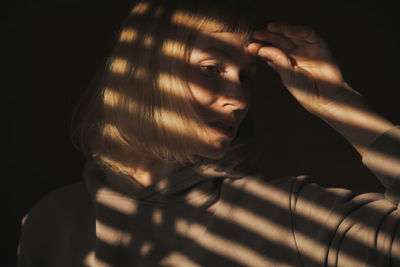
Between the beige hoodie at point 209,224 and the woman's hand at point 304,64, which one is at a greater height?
the woman's hand at point 304,64

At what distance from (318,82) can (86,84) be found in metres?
0.90

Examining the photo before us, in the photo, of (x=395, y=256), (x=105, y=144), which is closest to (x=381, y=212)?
(x=395, y=256)

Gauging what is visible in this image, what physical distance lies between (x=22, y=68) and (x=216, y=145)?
83 cm

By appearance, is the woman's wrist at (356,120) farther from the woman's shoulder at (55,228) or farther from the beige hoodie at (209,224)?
the woman's shoulder at (55,228)

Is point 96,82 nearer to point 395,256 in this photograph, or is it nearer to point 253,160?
point 253,160

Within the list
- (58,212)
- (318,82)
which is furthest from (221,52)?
(58,212)

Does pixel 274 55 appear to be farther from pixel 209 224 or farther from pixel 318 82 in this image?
pixel 209 224

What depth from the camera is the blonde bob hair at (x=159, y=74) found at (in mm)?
1004

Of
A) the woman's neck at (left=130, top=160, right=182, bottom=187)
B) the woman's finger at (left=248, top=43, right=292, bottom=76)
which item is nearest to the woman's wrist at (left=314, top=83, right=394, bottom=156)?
the woman's finger at (left=248, top=43, right=292, bottom=76)

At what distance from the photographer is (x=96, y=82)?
1282mm

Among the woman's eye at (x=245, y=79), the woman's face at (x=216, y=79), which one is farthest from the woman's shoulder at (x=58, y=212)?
the woman's eye at (x=245, y=79)

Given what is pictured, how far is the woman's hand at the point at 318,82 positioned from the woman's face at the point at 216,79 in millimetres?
49

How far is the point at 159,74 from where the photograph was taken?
103 centimetres

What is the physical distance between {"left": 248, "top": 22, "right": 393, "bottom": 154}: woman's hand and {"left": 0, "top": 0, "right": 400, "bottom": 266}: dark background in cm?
45
